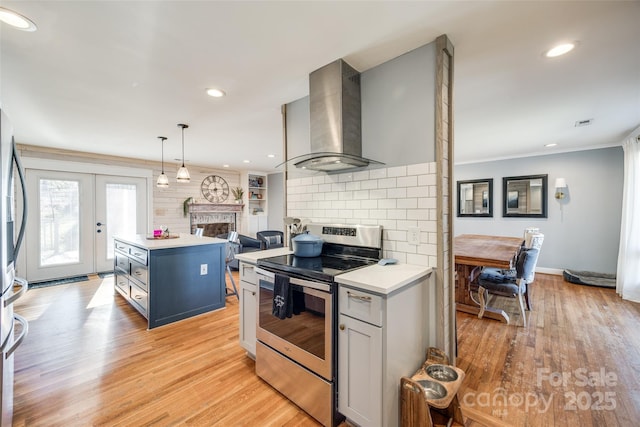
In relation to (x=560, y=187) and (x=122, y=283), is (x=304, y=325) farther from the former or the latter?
(x=560, y=187)

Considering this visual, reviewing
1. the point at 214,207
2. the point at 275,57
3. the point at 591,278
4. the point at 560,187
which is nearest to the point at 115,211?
the point at 214,207

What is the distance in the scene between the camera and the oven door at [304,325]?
1.55 m

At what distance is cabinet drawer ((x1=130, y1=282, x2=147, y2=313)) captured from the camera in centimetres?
300

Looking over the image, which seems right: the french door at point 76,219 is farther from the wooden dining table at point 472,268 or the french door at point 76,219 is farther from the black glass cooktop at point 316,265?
the wooden dining table at point 472,268

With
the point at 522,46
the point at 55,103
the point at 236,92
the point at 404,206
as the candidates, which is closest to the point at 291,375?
the point at 404,206

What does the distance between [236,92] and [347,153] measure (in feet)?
4.36

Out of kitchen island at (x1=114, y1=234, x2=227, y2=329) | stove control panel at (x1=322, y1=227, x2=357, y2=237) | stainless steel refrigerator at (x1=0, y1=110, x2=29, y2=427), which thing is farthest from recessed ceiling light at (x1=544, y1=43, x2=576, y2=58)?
kitchen island at (x1=114, y1=234, x2=227, y2=329)

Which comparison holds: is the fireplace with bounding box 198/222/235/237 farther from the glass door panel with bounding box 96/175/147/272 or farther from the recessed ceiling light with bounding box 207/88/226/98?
the recessed ceiling light with bounding box 207/88/226/98

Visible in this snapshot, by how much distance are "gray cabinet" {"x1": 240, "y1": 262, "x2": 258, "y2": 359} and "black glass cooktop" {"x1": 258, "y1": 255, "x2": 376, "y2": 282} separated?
0.23 metres

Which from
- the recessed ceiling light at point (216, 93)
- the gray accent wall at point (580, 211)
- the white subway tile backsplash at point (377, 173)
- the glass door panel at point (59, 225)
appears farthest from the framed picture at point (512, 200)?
the glass door panel at point (59, 225)

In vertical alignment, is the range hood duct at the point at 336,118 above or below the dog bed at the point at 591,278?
above

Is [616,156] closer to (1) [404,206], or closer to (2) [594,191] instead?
(2) [594,191]

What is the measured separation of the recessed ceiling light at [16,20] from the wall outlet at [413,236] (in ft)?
8.74

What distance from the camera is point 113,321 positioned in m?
3.08
